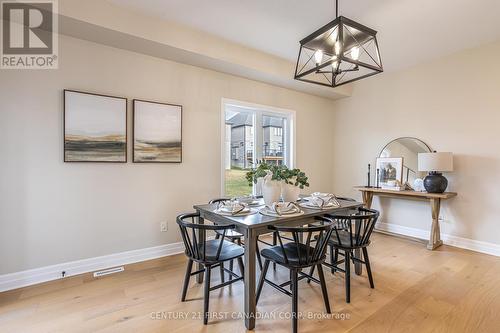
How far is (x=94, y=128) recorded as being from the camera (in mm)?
2740

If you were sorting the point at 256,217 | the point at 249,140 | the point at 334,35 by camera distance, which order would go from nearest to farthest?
the point at 334,35 → the point at 256,217 → the point at 249,140

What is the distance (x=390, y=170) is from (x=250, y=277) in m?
3.40

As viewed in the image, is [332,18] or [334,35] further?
[332,18]

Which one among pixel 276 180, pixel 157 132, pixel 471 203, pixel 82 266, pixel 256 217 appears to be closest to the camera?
pixel 256 217

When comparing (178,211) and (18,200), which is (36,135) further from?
(178,211)

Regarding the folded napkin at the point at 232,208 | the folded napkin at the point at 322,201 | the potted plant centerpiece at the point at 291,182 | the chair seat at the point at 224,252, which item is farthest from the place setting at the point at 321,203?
the chair seat at the point at 224,252

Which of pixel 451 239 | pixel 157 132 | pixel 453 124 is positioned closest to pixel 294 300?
pixel 157 132

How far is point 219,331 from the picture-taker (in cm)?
184

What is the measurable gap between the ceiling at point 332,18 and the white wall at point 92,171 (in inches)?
27.4

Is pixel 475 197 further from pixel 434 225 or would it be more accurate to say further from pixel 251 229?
pixel 251 229

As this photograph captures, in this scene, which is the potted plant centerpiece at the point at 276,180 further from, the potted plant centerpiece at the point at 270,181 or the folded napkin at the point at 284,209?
the folded napkin at the point at 284,209

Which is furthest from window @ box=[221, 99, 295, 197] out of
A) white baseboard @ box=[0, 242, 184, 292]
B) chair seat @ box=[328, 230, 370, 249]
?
chair seat @ box=[328, 230, 370, 249]

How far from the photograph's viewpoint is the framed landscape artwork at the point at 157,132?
3023mm

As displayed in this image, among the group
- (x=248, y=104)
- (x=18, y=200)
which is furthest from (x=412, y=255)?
(x=18, y=200)
